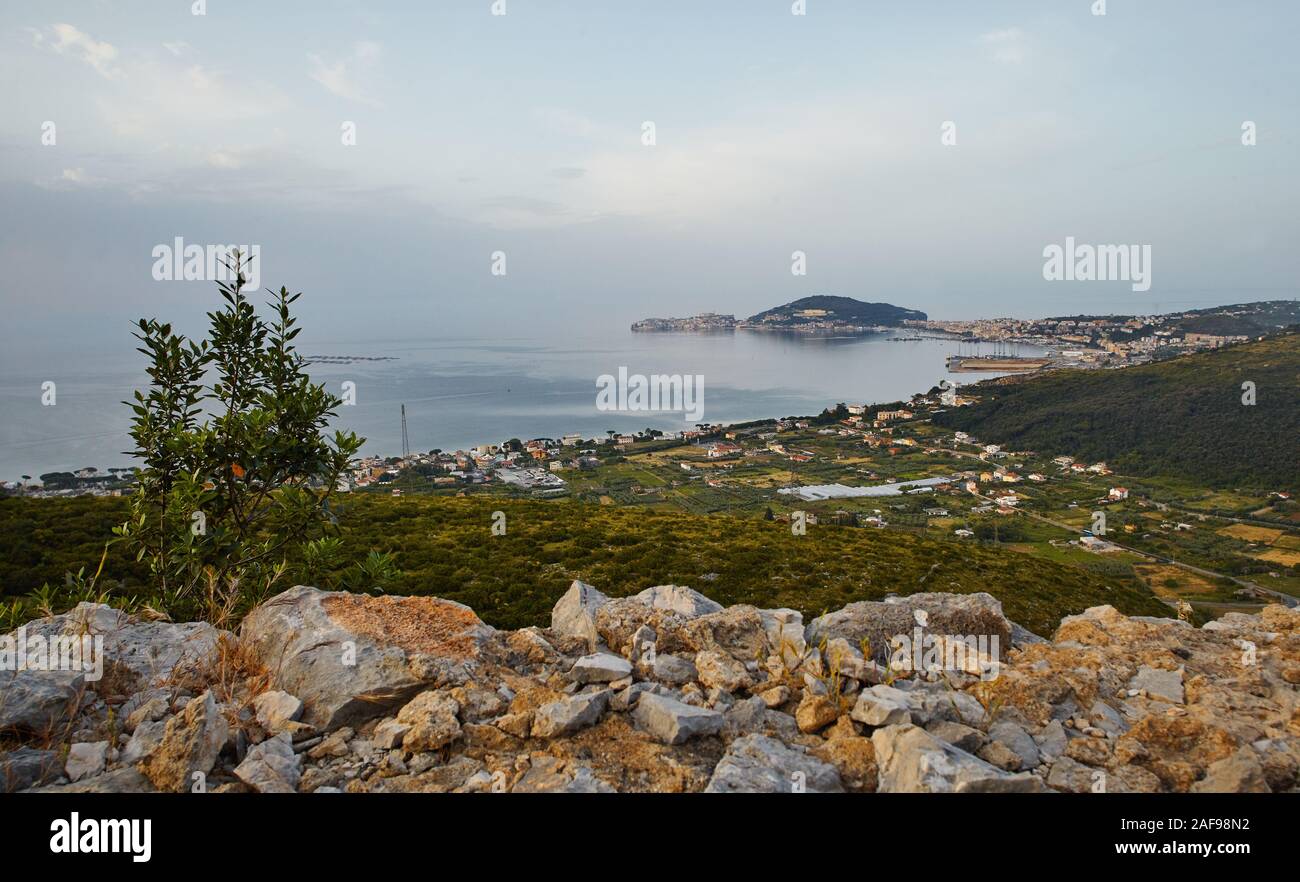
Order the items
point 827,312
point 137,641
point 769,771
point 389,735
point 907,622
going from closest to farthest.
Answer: point 769,771, point 389,735, point 137,641, point 907,622, point 827,312

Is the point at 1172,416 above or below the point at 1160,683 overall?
below

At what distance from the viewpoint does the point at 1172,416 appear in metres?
58.9

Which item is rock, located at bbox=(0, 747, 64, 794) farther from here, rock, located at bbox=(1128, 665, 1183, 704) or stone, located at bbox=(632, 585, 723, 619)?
rock, located at bbox=(1128, 665, 1183, 704)

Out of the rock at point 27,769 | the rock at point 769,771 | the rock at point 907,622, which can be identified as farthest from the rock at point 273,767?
the rock at point 907,622

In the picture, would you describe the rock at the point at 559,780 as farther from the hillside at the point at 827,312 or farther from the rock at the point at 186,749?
the hillside at the point at 827,312

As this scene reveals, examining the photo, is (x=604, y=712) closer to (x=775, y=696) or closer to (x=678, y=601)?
(x=775, y=696)

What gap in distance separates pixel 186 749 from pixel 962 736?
427 cm

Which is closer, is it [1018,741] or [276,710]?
[1018,741]

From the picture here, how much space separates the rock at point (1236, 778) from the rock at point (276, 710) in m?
5.14

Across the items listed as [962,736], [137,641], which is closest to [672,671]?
[962,736]

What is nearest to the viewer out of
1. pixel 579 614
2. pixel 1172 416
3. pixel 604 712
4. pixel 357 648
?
pixel 604 712

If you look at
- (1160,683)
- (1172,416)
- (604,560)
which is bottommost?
(604,560)

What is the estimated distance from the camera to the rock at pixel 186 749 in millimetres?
3406
